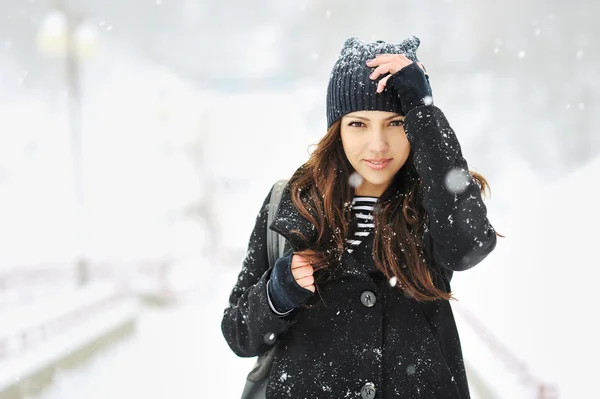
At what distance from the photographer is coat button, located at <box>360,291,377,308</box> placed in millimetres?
1721

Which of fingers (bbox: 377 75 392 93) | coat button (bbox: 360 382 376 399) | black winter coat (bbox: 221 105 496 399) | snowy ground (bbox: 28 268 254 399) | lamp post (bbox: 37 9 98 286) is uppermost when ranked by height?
lamp post (bbox: 37 9 98 286)

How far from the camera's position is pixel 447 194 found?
1.58 metres

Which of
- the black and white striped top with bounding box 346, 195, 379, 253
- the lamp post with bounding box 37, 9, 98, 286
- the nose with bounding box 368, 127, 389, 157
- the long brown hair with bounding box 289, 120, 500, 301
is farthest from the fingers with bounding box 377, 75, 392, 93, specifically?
the lamp post with bounding box 37, 9, 98, 286

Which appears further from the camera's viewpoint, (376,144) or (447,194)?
(376,144)

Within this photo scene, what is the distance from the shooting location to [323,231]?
1799mm

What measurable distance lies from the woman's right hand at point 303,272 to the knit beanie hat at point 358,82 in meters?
0.50

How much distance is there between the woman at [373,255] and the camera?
1.63 metres

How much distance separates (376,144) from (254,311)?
0.62 m

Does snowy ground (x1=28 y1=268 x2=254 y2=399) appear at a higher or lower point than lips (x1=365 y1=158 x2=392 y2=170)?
lower

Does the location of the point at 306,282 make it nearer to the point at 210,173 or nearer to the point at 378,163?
the point at 378,163

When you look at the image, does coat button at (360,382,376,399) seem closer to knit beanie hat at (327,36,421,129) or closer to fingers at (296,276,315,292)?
fingers at (296,276,315,292)

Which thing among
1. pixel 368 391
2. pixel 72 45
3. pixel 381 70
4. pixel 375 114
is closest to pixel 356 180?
pixel 375 114

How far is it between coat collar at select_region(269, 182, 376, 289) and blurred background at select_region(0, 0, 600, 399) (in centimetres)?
186

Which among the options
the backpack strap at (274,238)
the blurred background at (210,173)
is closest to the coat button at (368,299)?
the backpack strap at (274,238)
